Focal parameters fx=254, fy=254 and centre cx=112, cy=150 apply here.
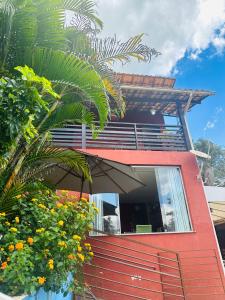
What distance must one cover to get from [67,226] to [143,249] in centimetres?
411

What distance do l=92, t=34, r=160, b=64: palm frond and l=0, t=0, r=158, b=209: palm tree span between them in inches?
0.9

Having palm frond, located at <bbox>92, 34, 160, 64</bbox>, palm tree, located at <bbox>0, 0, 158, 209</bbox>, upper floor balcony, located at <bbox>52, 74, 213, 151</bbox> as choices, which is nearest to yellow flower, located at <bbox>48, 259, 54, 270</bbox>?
palm tree, located at <bbox>0, 0, 158, 209</bbox>

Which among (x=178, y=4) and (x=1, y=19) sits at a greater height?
(x=178, y=4)

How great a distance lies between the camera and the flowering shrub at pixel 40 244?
2.93 metres

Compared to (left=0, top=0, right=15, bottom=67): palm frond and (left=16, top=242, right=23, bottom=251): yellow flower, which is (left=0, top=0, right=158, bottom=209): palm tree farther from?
(left=16, top=242, right=23, bottom=251): yellow flower

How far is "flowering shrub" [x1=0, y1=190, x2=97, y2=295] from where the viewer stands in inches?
115

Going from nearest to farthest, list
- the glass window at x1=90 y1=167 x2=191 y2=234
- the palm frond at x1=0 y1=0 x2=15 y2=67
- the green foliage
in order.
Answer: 1. the green foliage
2. the palm frond at x1=0 y1=0 x2=15 y2=67
3. the glass window at x1=90 y1=167 x2=191 y2=234

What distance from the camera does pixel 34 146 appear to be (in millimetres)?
4613

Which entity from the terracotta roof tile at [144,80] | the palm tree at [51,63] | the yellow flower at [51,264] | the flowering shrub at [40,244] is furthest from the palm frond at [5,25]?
the terracotta roof tile at [144,80]

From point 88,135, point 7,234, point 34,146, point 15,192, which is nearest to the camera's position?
point 7,234

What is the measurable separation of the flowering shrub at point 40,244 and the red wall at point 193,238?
12.4 feet

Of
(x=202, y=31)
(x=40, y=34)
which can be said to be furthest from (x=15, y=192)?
(x=202, y=31)

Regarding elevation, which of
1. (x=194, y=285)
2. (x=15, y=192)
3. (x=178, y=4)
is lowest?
(x=194, y=285)

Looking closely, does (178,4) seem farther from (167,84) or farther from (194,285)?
(194,285)
